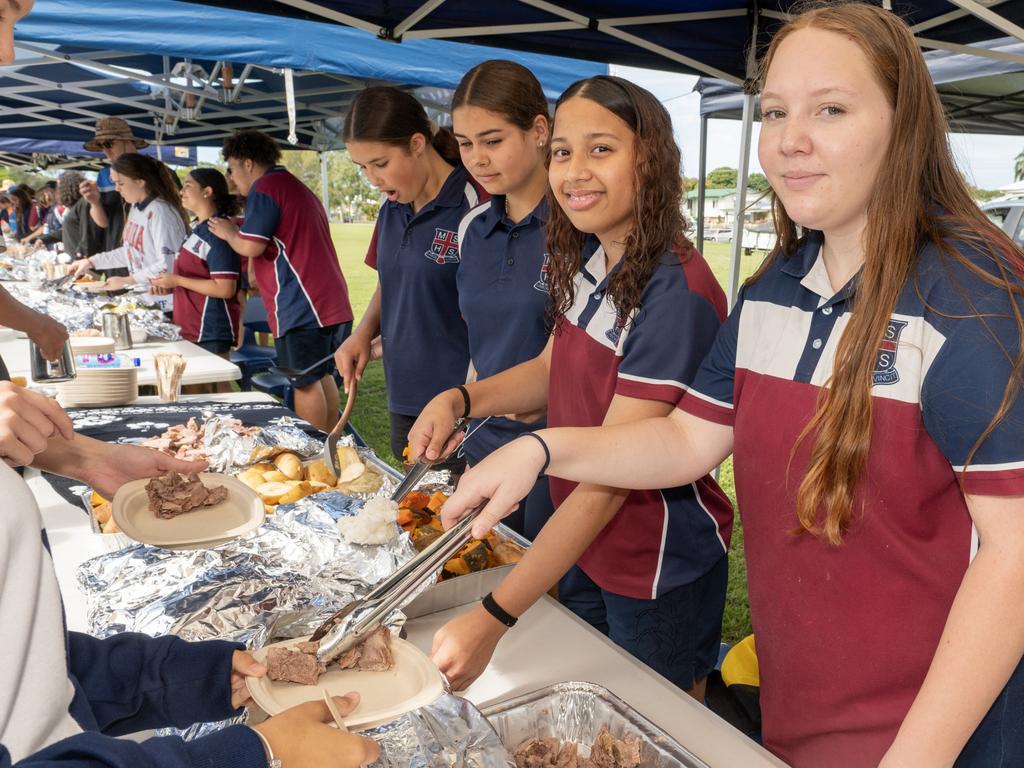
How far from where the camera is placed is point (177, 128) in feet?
31.0

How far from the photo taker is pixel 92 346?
3.17m

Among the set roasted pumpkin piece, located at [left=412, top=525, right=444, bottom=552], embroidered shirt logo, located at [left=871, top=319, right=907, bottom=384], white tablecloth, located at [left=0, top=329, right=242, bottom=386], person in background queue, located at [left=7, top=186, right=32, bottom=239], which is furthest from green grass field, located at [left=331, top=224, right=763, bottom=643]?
person in background queue, located at [left=7, top=186, right=32, bottom=239]

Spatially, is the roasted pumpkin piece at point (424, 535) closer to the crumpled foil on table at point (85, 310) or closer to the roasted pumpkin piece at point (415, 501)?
the roasted pumpkin piece at point (415, 501)

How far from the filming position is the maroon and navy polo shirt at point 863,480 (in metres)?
0.96

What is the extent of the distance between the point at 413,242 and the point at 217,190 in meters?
2.75

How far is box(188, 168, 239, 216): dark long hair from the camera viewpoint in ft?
16.4

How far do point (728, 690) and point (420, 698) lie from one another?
3.56ft

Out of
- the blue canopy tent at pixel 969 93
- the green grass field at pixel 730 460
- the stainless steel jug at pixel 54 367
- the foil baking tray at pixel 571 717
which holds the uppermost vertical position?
the blue canopy tent at pixel 969 93

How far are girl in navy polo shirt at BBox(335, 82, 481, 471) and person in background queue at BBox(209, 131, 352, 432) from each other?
1288mm

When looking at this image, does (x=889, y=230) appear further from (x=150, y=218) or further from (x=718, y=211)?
(x=150, y=218)

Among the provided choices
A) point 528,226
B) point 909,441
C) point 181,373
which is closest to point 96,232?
point 181,373

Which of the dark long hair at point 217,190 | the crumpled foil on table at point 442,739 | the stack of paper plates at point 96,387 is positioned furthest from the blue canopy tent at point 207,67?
the crumpled foil on table at point 442,739

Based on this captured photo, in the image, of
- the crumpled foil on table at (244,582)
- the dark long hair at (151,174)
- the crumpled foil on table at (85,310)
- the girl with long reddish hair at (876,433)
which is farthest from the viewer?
the dark long hair at (151,174)

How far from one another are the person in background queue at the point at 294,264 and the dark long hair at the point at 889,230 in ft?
11.2
